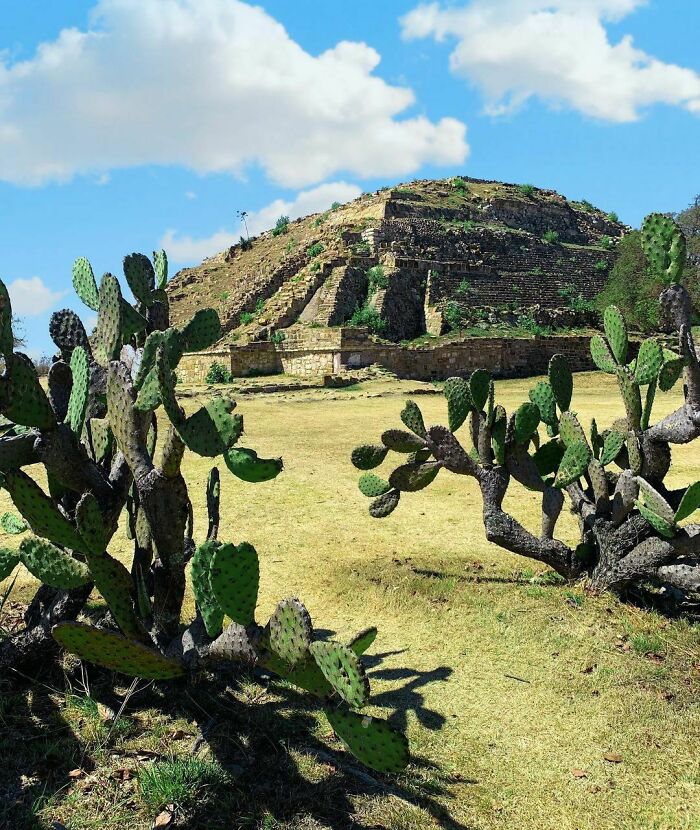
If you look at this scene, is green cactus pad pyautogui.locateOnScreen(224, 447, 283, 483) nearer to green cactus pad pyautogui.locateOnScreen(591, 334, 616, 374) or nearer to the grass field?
the grass field

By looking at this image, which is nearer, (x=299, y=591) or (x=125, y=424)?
(x=125, y=424)

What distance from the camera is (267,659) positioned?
2840 millimetres

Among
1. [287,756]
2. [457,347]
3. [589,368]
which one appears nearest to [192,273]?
[457,347]

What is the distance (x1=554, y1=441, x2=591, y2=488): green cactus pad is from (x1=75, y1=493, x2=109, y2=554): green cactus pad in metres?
3.26

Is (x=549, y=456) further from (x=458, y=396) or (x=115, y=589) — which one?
(x=115, y=589)

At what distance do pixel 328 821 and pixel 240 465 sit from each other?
1.45m

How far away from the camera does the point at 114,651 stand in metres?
3.02

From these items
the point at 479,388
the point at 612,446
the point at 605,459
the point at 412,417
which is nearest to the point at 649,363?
the point at 612,446

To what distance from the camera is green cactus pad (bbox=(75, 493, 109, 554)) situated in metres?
2.99

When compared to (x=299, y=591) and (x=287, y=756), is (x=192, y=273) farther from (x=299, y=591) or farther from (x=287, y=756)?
(x=287, y=756)

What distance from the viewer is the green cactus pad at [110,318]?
3785mm

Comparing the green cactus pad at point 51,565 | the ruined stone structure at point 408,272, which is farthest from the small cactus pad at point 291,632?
the ruined stone structure at point 408,272

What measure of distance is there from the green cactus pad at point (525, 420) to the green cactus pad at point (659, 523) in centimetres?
103

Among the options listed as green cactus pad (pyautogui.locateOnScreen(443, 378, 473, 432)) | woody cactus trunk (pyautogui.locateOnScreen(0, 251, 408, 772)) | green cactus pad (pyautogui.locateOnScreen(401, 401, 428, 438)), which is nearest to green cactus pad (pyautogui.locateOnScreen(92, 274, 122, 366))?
woody cactus trunk (pyautogui.locateOnScreen(0, 251, 408, 772))
